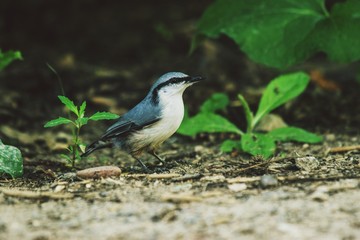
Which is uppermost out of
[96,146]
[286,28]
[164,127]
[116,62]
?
[286,28]

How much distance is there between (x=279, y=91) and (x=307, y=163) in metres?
1.37

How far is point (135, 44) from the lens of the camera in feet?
31.3

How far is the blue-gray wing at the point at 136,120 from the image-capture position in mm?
4781

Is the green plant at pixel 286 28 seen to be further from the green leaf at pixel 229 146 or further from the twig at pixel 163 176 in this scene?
the twig at pixel 163 176

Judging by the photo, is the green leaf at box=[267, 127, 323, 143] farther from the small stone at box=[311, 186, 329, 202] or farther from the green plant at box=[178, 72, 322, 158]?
the small stone at box=[311, 186, 329, 202]

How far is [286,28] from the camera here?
607 centimetres

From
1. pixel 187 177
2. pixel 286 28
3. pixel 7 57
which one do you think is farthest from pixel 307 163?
pixel 7 57

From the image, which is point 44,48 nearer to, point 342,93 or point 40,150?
point 40,150

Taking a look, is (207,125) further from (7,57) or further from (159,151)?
(7,57)

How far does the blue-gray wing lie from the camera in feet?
15.7

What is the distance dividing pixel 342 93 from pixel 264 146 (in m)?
2.49

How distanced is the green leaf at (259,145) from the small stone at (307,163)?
19.6 inches

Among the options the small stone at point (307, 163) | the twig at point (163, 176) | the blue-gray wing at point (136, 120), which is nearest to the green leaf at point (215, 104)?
the blue-gray wing at point (136, 120)

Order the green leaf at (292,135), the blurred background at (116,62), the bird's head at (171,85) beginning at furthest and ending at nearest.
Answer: the blurred background at (116,62), the green leaf at (292,135), the bird's head at (171,85)
